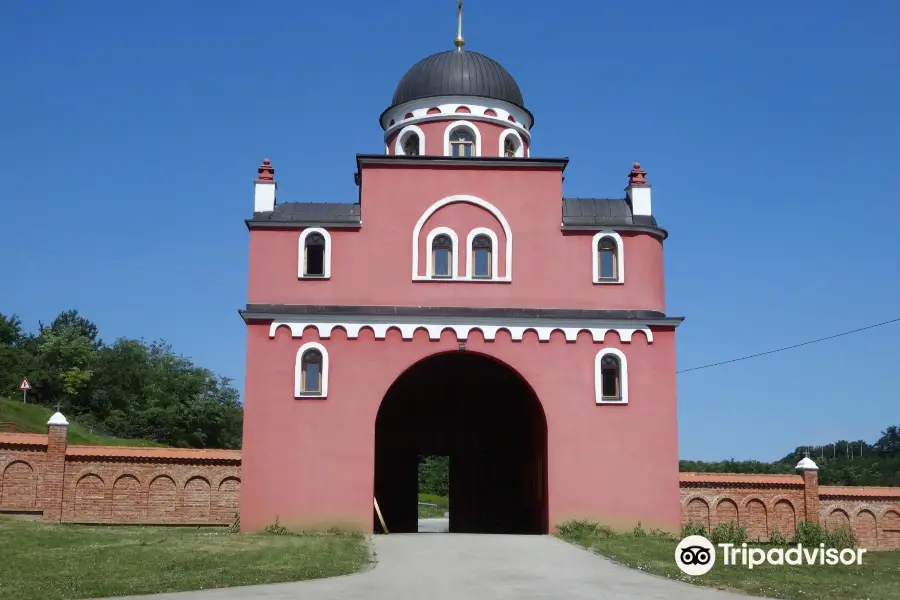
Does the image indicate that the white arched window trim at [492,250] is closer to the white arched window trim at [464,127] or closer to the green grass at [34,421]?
the white arched window trim at [464,127]

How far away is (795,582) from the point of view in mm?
13945

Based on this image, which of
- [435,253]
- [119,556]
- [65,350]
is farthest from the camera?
[65,350]

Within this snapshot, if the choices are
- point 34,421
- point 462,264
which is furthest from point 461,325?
point 34,421

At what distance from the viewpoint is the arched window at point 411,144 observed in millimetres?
25641

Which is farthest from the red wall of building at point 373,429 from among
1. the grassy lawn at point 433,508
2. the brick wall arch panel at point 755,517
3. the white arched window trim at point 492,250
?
the grassy lawn at point 433,508

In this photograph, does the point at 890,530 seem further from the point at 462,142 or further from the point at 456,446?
the point at 462,142

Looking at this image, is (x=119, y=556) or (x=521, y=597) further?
(x=119, y=556)

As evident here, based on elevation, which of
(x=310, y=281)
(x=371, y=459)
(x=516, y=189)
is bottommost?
(x=371, y=459)

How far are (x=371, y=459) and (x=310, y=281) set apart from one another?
4.32 meters

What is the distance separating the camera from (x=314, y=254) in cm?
2234

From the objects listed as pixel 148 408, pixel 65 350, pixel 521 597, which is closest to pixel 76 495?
pixel 521 597

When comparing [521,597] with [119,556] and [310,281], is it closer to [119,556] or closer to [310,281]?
[119,556]

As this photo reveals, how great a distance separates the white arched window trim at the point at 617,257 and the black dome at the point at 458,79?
5423 millimetres

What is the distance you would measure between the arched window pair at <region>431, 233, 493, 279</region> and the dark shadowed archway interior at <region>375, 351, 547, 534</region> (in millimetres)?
4970
